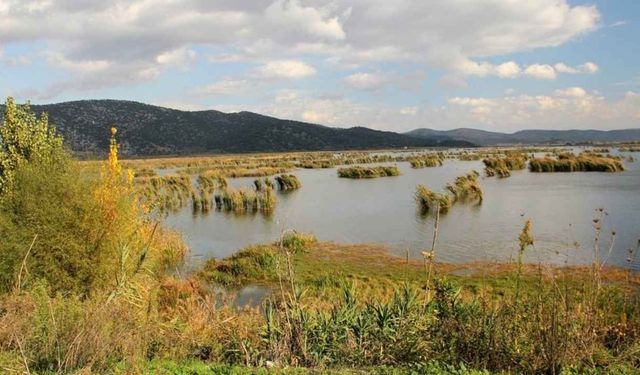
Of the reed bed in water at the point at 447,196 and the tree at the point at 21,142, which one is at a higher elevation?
the tree at the point at 21,142

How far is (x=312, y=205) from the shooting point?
115ft

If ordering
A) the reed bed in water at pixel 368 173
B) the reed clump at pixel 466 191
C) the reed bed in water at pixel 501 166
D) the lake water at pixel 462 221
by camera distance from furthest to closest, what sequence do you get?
the reed bed in water at pixel 368 173
the reed bed in water at pixel 501 166
the reed clump at pixel 466 191
the lake water at pixel 462 221

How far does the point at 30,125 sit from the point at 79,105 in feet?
428

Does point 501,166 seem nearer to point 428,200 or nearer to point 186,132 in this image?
point 428,200

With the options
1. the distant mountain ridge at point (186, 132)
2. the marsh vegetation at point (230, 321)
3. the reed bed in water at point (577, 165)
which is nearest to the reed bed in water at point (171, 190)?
the marsh vegetation at point (230, 321)

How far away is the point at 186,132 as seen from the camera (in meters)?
149

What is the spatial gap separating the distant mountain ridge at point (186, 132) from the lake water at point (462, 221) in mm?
84272

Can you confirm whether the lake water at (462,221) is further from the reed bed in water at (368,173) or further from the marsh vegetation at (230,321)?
the reed bed in water at (368,173)

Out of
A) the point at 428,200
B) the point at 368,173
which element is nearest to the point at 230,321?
the point at 428,200

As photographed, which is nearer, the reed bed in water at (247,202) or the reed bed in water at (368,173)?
the reed bed in water at (247,202)

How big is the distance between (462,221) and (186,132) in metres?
131

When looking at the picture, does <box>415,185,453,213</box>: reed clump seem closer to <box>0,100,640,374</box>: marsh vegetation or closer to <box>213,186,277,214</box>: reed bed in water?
<box>213,186,277,214</box>: reed bed in water

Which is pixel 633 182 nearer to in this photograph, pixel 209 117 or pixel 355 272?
pixel 355 272

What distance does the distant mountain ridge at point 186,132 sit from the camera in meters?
123
